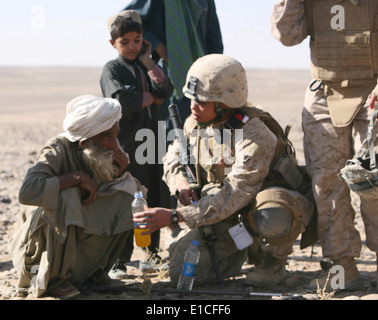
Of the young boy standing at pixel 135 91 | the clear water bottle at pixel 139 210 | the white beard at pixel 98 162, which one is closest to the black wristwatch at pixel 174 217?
the clear water bottle at pixel 139 210

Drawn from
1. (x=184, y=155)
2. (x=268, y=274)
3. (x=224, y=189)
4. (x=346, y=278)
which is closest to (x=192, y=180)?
Answer: (x=184, y=155)

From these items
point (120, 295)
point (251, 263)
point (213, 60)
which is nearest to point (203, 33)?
point (213, 60)

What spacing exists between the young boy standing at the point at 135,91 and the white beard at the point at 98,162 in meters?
0.85

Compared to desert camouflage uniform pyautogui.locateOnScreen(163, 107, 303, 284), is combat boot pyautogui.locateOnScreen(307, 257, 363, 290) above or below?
below

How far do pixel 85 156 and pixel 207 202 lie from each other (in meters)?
0.97

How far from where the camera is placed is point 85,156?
5.70m

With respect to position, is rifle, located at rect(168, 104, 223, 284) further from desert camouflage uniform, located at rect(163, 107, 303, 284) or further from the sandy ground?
the sandy ground

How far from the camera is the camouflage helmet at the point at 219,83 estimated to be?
577 centimetres

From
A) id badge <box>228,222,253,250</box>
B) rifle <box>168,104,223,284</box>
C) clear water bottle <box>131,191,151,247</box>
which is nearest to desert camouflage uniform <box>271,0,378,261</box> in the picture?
id badge <box>228,222,253,250</box>

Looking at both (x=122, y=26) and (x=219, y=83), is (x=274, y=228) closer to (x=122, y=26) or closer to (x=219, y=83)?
(x=219, y=83)

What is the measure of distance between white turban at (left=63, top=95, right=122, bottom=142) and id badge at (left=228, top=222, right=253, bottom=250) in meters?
1.23

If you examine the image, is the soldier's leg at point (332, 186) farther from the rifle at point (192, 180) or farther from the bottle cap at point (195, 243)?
the bottle cap at point (195, 243)

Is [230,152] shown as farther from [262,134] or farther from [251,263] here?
[251,263]

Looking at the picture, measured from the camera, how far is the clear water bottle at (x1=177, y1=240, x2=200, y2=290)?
5.68 m
